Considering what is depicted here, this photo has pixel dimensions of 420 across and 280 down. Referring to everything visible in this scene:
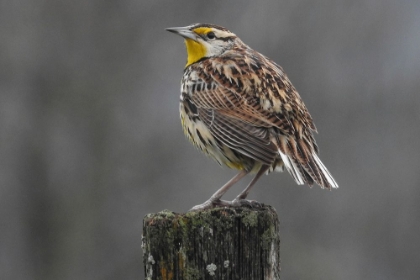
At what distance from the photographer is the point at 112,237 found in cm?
1525

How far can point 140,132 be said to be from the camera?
15.0 m

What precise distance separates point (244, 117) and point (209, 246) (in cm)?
171

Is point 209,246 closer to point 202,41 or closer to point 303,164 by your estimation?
point 303,164

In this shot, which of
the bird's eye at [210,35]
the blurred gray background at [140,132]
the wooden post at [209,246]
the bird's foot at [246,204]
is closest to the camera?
the wooden post at [209,246]

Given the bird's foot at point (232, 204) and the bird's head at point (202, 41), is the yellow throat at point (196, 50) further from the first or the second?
the bird's foot at point (232, 204)

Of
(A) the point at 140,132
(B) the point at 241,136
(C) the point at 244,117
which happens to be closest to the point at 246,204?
(B) the point at 241,136

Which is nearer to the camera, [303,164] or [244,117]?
[303,164]

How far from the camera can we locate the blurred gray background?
1474 centimetres

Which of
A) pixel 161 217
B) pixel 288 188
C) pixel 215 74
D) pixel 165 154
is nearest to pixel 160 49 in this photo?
pixel 165 154

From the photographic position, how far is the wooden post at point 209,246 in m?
4.75

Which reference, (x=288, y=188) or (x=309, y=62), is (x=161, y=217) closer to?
(x=288, y=188)

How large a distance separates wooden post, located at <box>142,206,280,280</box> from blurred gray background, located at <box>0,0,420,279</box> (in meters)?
9.47

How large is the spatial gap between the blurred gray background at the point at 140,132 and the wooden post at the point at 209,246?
9.47m

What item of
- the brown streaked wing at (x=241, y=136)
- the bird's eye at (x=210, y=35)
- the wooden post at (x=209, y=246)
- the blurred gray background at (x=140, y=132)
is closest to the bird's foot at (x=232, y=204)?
the brown streaked wing at (x=241, y=136)
